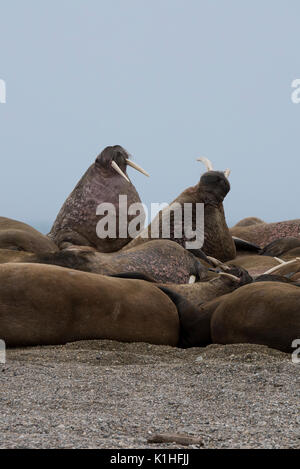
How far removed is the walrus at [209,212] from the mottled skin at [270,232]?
6.37 feet

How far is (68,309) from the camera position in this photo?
16.1 feet

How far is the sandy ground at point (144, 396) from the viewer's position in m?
2.59

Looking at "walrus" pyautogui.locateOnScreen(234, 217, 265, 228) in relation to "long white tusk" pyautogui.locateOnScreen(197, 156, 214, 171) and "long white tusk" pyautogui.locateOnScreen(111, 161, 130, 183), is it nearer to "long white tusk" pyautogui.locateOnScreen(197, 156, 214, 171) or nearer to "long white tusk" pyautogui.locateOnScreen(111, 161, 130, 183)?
"long white tusk" pyautogui.locateOnScreen(197, 156, 214, 171)

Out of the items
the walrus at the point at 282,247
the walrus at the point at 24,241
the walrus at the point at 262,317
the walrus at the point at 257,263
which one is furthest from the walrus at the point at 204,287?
the walrus at the point at 282,247

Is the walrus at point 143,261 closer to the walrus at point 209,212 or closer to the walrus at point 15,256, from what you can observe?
the walrus at point 15,256

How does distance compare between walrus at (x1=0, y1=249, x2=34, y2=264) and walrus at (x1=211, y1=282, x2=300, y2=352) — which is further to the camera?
walrus at (x1=0, y1=249, x2=34, y2=264)

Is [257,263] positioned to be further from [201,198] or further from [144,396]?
[144,396]

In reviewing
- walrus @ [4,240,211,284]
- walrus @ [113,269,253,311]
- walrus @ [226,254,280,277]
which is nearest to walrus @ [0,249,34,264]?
walrus @ [4,240,211,284]

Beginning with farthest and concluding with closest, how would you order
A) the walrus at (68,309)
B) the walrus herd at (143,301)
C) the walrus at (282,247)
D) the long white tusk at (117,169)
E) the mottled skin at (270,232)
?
the mottled skin at (270,232)
the long white tusk at (117,169)
the walrus at (282,247)
the walrus at (68,309)
the walrus herd at (143,301)

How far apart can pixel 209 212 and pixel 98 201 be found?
1615mm

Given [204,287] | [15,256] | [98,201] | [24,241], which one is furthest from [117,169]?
[204,287]

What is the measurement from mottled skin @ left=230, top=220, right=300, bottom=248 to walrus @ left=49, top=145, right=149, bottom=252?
7.85 feet

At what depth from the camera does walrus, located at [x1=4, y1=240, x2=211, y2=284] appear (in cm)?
614
